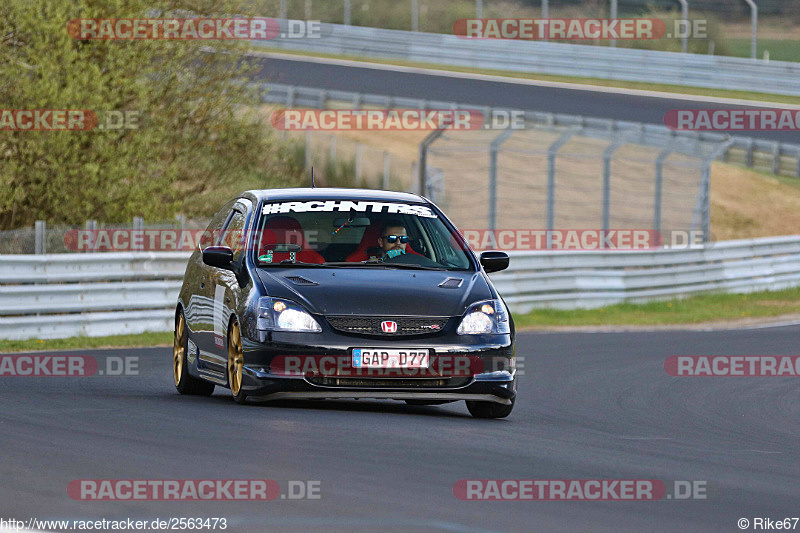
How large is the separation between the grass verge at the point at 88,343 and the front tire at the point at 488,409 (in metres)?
7.11

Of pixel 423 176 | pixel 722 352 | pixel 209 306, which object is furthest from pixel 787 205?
pixel 209 306

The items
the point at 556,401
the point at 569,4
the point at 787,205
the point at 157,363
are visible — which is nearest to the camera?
the point at 556,401

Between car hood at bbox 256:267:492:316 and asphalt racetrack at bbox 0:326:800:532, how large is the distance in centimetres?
72

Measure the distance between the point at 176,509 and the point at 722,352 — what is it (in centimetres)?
1200

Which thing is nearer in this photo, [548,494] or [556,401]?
[548,494]

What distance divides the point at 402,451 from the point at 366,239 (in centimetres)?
284

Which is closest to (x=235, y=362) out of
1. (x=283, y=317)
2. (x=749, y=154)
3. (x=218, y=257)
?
(x=283, y=317)

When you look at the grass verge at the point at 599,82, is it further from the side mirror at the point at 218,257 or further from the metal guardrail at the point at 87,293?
the side mirror at the point at 218,257

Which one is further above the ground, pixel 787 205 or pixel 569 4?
pixel 569 4

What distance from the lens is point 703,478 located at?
7660mm

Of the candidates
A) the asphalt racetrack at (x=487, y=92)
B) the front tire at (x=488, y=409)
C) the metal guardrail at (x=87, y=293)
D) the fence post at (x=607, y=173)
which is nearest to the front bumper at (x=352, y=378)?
the front tire at (x=488, y=409)

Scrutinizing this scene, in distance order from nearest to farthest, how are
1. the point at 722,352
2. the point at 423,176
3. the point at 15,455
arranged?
the point at 15,455
the point at 722,352
the point at 423,176

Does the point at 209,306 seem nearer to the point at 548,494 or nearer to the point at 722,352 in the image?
the point at 548,494

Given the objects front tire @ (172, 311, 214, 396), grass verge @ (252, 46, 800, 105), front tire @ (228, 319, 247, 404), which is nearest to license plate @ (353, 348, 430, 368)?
front tire @ (228, 319, 247, 404)
